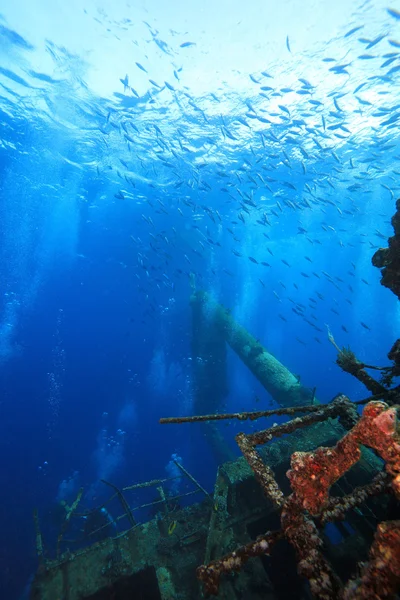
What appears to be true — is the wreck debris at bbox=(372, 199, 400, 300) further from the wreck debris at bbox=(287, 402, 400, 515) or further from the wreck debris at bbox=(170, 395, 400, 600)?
the wreck debris at bbox=(287, 402, 400, 515)

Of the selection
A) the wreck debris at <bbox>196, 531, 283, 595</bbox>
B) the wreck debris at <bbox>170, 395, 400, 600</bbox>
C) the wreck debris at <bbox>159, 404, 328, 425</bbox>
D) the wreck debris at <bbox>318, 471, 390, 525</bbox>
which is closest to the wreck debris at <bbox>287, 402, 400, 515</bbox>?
the wreck debris at <bbox>170, 395, 400, 600</bbox>

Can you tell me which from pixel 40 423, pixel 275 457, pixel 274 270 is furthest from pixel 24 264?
pixel 274 270

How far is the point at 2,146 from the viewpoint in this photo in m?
23.0

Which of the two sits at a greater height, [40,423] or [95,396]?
[95,396]

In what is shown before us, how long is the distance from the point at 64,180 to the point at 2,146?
5.77 m

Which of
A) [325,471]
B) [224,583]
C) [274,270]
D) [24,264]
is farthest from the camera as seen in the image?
[274,270]

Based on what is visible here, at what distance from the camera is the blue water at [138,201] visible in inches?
562

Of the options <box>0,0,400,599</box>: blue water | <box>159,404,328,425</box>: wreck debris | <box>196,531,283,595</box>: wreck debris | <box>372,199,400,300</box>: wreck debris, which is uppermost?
<box>0,0,400,599</box>: blue water

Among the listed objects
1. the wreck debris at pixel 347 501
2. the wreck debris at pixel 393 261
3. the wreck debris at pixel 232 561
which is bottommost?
the wreck debris at pixel 347 501

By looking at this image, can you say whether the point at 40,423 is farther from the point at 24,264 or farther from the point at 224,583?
the point at 224,583

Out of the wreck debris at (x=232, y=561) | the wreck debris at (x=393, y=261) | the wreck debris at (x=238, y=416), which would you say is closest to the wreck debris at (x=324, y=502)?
the wreck debris at (x=232, y=561)

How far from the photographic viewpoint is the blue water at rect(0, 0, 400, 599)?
46.8 ft

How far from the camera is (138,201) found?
99.5ft

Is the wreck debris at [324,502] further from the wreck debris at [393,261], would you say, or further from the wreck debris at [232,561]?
the wreck debris at [393,261]
